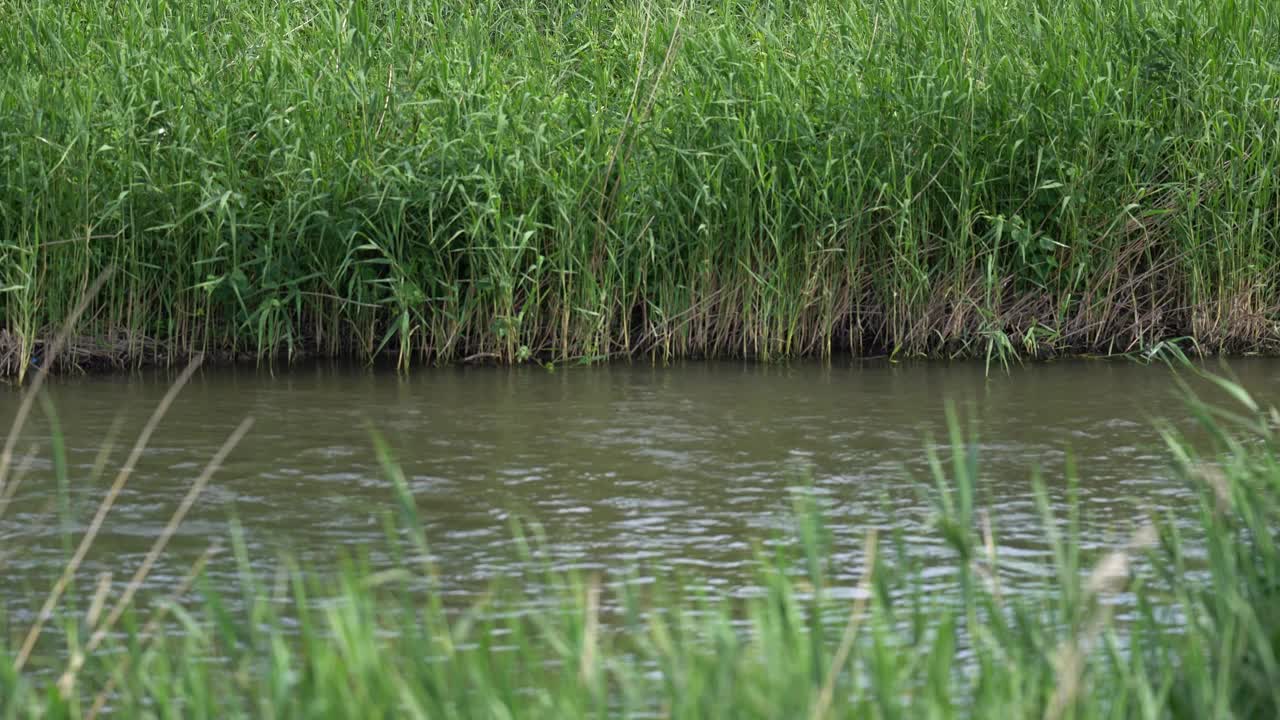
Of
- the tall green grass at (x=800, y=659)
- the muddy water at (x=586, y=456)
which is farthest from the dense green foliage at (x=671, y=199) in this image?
the tall green grass at (x=800, y=659)

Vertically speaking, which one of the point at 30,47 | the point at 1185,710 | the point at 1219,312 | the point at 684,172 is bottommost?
the point at 1185,710

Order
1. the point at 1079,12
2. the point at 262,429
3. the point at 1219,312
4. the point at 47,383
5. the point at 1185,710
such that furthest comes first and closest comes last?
1. the point at 1079,12
2. the point at 1219,312
3. the point at 47,383
4. the point at 262,429
5. the point at 1185,710

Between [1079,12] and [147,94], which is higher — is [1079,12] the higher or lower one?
the higher one

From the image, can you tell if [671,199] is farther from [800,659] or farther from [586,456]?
[800,659]

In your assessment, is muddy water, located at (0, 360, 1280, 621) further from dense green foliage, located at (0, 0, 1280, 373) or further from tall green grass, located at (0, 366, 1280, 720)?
tall green grass, located at (0, 366, 1280, 720)

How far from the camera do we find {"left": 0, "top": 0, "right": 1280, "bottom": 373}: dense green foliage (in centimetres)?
838

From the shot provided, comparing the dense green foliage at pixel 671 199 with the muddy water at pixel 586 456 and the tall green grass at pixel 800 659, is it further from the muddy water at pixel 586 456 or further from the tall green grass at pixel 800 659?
the tall green grass at pixel 800 659

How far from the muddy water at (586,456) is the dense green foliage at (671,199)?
31cm

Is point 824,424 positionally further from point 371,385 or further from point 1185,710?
point 1185,710

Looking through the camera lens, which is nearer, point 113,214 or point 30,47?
point 113,214

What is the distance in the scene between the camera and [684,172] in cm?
874

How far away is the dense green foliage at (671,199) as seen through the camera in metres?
8.38

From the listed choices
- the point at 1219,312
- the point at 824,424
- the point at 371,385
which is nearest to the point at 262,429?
the point at 371,385

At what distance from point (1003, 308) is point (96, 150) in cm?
442
